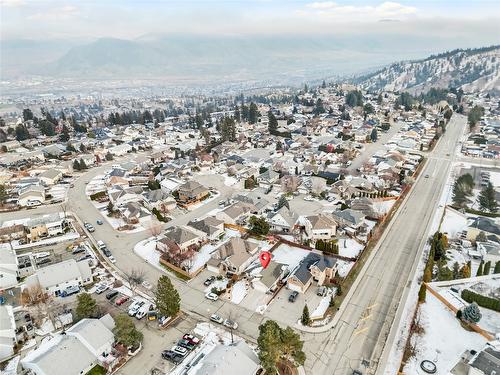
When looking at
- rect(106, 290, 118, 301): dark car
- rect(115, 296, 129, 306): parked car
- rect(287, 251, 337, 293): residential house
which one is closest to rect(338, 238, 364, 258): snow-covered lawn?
rect(287, 251, 337, 293): residential house

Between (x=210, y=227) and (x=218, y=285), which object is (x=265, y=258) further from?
(x=210, y=227)

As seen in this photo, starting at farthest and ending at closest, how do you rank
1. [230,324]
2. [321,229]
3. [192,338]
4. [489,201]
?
1. [489,201]
2. [321,229]
3. [230,324]
4. [192,338]

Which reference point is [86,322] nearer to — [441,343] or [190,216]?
[190,216]

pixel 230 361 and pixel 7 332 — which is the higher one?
pixel 230 361

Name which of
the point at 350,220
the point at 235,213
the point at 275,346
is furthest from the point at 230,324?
the point at 350,220

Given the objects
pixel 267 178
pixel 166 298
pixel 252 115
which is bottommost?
pixel 267 178

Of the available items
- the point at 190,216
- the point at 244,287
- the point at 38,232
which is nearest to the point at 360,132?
the point at 190,216
